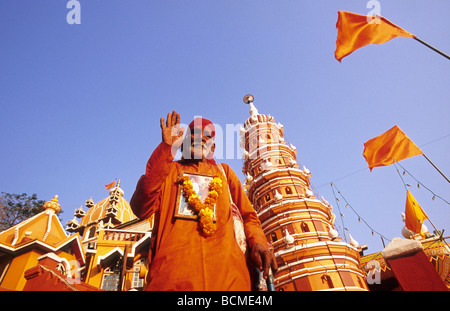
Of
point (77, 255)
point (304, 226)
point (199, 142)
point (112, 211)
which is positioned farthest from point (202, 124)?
point (112, 211)

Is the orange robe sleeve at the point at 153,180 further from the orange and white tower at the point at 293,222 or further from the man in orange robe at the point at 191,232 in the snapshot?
the orange and white tower at the point at 293,222

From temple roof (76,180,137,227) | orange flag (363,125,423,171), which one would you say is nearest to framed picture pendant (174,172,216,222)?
orange flag (363,125,423,171)

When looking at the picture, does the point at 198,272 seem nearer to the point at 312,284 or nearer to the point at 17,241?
the point at 312,284

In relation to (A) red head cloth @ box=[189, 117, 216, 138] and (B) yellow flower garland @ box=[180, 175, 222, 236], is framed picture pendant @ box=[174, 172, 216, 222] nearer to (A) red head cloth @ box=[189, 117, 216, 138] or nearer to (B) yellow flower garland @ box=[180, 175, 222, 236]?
(B) yellow flower garland @ box=[180, 175, 222, 236]

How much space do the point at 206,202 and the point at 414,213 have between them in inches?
647

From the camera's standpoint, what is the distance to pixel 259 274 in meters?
2.57

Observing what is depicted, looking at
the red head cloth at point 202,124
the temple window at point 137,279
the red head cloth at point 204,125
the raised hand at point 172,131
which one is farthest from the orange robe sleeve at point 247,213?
the temple window at point 137,279

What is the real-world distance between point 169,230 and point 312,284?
45.4 ft

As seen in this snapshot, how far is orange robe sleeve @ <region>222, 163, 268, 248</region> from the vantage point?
2870 mm

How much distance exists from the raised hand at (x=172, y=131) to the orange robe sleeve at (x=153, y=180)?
8 centimetres

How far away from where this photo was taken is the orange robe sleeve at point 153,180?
288 centimetres

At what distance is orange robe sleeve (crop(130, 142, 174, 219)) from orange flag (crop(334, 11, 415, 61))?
293 inches

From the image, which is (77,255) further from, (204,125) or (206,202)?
(206,202)
